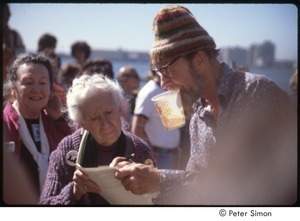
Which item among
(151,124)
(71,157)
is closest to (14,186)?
(71,157)

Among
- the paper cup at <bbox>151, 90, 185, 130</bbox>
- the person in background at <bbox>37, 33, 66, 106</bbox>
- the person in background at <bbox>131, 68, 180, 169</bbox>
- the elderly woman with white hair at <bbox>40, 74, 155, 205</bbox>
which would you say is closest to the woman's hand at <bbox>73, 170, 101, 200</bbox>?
the elderly woman with white hair at <bbox>40, 74, 155, 205</bbox>

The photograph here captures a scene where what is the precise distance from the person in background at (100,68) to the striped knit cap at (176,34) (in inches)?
15.5

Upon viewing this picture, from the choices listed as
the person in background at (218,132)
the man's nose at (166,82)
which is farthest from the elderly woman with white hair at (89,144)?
the man's nose at (166,82)

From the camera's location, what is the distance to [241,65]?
249 centimetres

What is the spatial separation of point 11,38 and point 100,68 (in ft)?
1.59

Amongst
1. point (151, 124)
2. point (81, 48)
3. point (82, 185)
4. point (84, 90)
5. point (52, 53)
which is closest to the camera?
point (82, 185)

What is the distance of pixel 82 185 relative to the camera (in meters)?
2.15

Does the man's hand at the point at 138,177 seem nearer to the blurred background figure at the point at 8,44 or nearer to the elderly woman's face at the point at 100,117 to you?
the elderly woman's face at the point at 100,117

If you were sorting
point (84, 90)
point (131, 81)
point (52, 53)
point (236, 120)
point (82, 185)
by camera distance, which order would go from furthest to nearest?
point (131, 81) < point (52, 53) < point (84, 90) < point (82, 185) < point (236, 120)

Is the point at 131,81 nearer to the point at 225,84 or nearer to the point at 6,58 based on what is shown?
the point at 6,58

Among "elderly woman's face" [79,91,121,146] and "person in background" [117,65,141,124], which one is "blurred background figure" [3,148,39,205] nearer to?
"elderly woman's face" [79,91,121,146]

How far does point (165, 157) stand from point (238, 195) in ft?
3.00

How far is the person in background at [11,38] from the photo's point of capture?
2.34 metres
